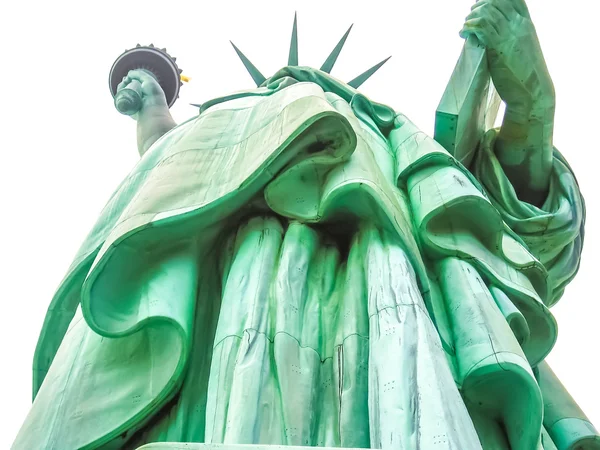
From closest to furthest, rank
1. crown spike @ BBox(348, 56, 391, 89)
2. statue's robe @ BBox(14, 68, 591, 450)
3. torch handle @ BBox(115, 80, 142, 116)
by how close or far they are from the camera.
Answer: statue's robe @ BBox(14, 68, 591, 450) < torch handle @ BBox(115, 80, 142, 116) < crown spike @ BBox(348, 56, 391, 89)

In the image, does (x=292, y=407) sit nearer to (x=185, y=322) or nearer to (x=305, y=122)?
(x=185, y=322)

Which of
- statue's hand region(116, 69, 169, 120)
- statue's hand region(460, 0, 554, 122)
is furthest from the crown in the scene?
statue's hand region(460, 0, 554, 122)

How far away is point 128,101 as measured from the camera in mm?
7207

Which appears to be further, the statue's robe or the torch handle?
the torch handle

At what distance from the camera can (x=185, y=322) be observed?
386 centimetres

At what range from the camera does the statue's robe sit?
3219 millimetres

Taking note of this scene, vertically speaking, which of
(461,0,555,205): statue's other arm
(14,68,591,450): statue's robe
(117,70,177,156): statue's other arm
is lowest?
(14,68,591,450): statue's robe

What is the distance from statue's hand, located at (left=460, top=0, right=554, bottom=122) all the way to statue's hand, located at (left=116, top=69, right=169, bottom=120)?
2.47 metres

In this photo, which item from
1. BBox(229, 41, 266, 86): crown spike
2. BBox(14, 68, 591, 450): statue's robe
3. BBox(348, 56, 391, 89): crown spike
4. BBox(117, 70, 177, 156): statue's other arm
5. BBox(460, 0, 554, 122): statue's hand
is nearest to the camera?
BBox(14, 68, 591, 450): statue's robe

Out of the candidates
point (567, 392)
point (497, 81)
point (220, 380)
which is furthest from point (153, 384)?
point (497, 81)

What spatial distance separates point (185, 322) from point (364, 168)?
1028mm

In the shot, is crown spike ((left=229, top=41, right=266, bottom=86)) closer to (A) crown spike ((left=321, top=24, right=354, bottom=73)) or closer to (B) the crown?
(B) the crown

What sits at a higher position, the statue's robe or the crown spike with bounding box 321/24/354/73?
the crown spike with bounding box 321/24/354/73

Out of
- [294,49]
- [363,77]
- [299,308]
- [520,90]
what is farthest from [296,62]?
[299,308]
